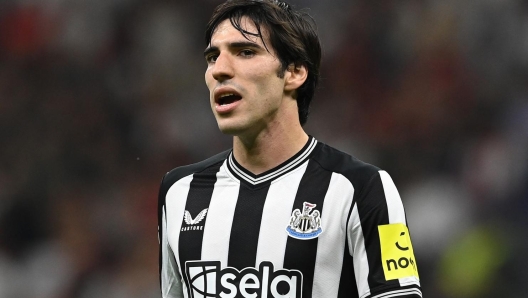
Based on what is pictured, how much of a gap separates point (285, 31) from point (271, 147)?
0.39m

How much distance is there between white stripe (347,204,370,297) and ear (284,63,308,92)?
51cm

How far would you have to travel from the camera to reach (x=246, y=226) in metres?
2.80

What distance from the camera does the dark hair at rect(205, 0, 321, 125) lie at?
288 centimetres

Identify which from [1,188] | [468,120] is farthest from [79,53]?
[468,120]

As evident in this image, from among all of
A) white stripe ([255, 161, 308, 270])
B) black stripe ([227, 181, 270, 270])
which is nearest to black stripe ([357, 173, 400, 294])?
white stripe ([255, 161, 308, 270])

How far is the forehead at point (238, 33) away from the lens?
2834 mm

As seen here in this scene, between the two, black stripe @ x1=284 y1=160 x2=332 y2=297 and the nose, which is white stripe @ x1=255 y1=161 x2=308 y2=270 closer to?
black stripe @ x1=284 y1=160 x2=332 y2=297

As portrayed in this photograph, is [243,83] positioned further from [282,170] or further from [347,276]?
[347,276]

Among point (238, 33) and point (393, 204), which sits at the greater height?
point (238, 33)

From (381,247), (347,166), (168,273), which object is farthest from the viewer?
(168,273)

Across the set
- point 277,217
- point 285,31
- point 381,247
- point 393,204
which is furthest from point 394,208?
point 285,31

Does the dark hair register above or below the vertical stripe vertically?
above

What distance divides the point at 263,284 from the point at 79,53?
175 inches

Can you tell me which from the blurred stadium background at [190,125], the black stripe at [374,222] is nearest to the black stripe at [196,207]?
the black stripe at [374,222]
